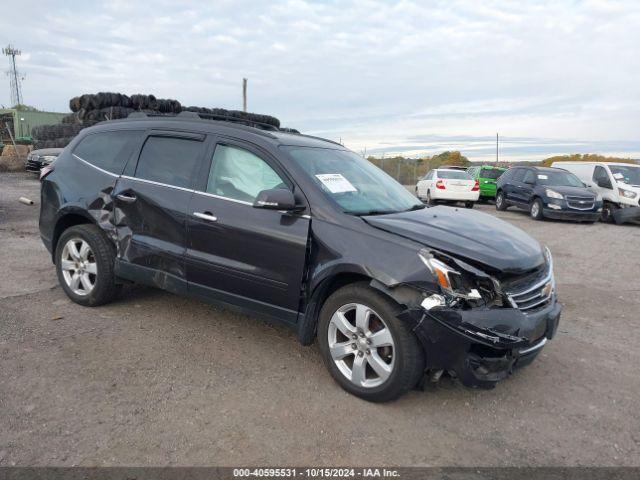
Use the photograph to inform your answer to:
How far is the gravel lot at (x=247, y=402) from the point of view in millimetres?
2883

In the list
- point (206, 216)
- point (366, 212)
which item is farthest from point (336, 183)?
point (206, 216)

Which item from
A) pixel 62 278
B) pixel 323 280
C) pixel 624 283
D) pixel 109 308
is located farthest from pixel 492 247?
pixel 624 283

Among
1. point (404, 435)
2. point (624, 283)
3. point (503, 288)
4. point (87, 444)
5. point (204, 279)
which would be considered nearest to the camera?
point (87, 444)

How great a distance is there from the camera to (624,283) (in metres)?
7.03

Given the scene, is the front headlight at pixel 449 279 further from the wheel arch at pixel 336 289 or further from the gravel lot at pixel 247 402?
the gravel lot at pixel 247 402

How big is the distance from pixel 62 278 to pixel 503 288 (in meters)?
4.12

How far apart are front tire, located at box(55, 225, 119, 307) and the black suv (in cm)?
1

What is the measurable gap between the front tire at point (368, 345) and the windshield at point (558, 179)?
13132 millimetres

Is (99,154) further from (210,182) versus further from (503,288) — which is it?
(503,288)

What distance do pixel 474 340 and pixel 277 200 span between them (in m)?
1.57

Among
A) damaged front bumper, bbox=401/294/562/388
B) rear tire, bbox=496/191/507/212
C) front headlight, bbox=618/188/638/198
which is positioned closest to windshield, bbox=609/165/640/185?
front headlight, bbox=618/188/638/198

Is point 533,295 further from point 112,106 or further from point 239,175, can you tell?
point 112,106

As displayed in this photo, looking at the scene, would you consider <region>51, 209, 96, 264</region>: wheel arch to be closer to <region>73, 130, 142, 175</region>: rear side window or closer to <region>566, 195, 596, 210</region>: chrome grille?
<region>73, 130, 142, 175</region>: rear side window

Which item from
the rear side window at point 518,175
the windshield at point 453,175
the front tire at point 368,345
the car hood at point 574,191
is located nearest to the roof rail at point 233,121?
the front tire at point 368,345
